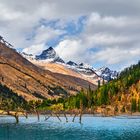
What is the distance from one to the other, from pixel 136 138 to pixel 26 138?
37082mm

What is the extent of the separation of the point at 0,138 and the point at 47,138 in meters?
16.5

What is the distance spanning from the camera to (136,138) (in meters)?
137

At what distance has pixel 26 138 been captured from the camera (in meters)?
141

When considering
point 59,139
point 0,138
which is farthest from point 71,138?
point 0,138

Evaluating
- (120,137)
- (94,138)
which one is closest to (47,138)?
(94,138)

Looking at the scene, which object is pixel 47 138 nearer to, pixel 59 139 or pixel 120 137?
pixel 59 139

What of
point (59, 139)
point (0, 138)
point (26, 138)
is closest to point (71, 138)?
point (59, 139)

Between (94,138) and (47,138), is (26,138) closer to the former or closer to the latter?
(47,138)

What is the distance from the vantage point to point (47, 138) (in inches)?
5576

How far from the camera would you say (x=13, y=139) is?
139 meters

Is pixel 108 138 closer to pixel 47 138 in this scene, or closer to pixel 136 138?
pixel 136 138

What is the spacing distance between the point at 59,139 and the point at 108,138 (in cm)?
1648

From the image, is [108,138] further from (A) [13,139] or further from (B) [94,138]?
(A) [13,139]

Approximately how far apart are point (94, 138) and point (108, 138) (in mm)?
4988
